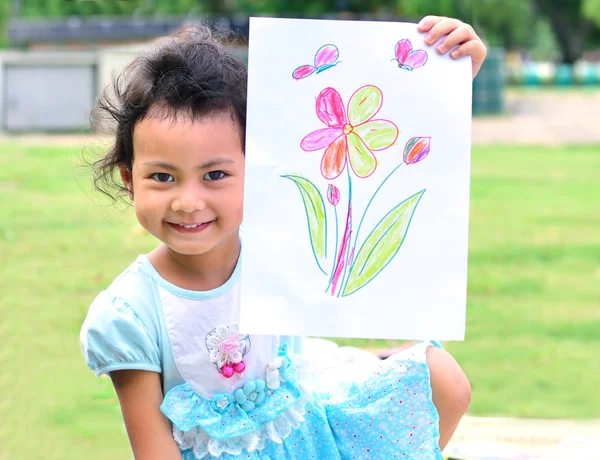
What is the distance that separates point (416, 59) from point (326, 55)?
16cm

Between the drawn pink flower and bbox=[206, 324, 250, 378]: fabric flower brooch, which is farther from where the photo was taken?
bbox=[206, 324, 250, 378]: fabric flower brooch

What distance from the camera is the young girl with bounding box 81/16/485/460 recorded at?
1.65 meters

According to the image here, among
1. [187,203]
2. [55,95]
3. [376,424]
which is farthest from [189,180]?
[55,95]

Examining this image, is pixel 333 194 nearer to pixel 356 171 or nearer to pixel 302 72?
pixel 356 171

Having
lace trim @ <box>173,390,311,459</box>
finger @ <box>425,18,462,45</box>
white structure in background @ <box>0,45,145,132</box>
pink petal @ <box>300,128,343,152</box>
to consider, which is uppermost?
white structure in background @ <box>0,45,145,132</box>

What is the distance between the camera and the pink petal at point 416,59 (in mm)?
1647

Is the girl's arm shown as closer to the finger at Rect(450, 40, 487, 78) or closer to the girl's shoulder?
the girl's shoulder

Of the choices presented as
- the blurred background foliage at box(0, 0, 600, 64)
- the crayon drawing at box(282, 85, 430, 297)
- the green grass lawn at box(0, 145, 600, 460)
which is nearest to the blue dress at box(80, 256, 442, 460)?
the crayon drawing at box(282, 85, 430, 297)

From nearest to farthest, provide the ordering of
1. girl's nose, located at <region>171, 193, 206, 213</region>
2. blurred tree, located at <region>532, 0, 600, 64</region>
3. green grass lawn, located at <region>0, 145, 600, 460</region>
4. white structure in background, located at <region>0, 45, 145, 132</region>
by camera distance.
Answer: girl's nose, located at <region>171, 193, 206, 213</region>, green grass lawn, located at <region>0, 145, 600, 460</region>, white structure in background, located at <region>0, 45, 145, 132</region>, blurred tree, located at <region>532, 0, 600, 64</region>

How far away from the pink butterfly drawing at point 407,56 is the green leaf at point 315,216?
263 millimetres

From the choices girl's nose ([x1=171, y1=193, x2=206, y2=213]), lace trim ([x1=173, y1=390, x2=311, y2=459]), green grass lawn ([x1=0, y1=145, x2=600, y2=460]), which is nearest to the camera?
girl's nose ([x1=171, y1=193, x2=206, y2=213])

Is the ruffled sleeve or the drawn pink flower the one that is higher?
the drawn pink flower

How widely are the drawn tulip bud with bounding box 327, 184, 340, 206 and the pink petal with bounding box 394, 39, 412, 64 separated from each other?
248 mm

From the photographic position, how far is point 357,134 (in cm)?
166
